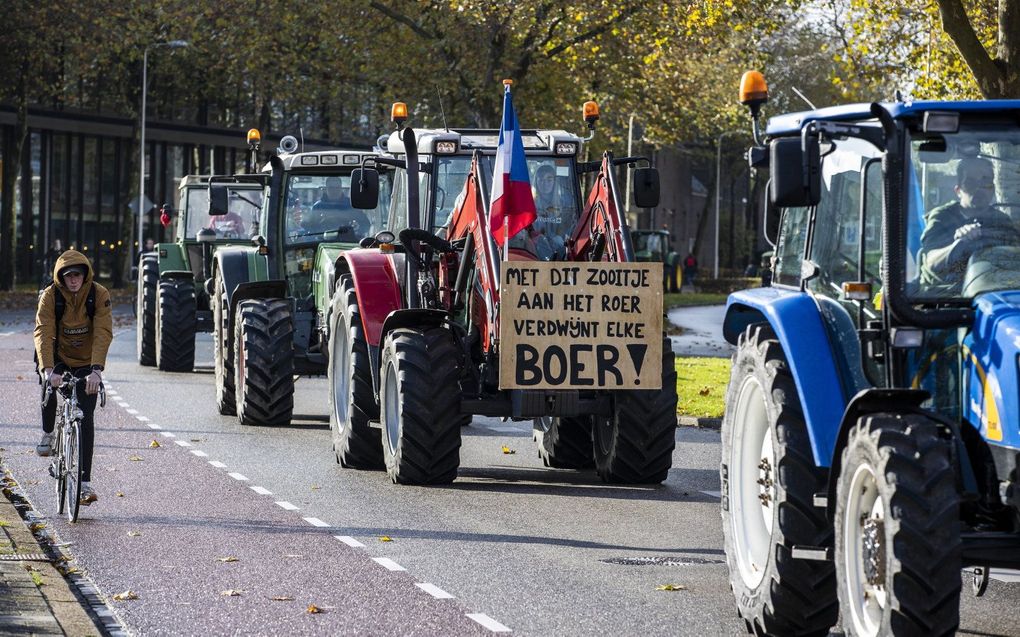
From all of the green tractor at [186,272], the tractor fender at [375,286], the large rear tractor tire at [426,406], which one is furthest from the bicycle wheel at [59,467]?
the green tractor at [186,272]

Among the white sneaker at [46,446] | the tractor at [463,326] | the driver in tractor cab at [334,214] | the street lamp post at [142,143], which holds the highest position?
the street lamp post at [142,143]

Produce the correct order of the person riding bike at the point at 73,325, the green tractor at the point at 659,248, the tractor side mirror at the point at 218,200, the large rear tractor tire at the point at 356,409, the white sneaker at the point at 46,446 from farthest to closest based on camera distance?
the green tractor at the point at 659,248
the tractor side mirror at the point at 218,200
the large rear tractor tire at the point at 356,409
the white sneaker at the point at 46,446
the person riding bike at the point at 73,325

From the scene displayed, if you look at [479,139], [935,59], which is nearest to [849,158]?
[479,139]

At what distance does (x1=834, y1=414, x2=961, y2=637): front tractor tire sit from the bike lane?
2.06m

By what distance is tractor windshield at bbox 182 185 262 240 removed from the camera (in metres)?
25.5

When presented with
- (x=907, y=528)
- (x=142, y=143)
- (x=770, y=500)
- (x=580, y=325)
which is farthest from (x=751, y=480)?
(x=142, y=143)

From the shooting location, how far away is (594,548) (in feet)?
35.2

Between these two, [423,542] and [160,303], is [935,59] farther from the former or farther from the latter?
[423,542]

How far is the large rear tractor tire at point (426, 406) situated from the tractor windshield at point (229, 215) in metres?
11.7

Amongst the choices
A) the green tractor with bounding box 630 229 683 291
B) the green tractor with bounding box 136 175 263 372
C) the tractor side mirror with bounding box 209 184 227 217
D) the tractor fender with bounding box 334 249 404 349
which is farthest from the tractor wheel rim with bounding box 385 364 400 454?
the green tractor with bounding box 630 229 683 291

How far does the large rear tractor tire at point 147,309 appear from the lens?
26.3 metres

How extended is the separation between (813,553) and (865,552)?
0.59 meters

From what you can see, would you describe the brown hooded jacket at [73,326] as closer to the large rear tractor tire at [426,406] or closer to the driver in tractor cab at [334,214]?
the large rear tractor tire at [426,406]

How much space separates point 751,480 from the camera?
8.67 m
